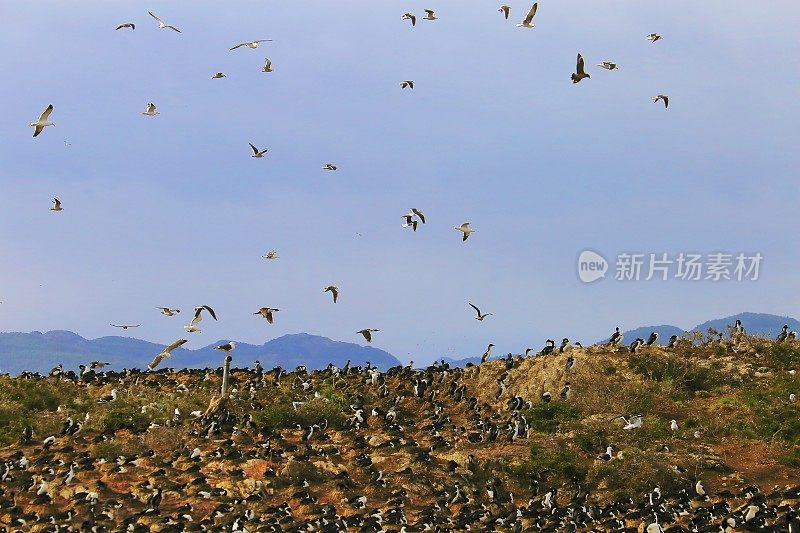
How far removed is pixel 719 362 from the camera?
35625 millimetres

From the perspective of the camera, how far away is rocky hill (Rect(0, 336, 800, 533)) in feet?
84.3

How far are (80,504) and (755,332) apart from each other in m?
26.8

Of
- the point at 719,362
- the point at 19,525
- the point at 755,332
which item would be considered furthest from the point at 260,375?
the point at 755,332

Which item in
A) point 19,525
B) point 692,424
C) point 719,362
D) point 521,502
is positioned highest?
point 719,362

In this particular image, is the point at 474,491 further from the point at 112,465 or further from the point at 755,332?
the point at 755,332

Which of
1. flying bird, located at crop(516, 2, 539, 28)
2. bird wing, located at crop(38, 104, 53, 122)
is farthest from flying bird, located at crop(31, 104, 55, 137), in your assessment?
flying bird, located at crop(516, 2, 539, 28)

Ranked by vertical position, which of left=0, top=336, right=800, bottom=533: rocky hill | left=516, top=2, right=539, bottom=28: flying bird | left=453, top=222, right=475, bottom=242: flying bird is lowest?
left=0, top=336, right=800, bottom=533: rocky hill

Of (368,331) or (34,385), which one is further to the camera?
(34,385)

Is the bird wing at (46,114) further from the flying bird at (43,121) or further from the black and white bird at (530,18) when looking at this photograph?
the black and white bird at (530,18)

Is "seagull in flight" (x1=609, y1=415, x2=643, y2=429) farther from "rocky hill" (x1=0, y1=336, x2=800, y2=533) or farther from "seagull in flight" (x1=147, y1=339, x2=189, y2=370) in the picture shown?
"seagull in flight" (x1=147, y1=339, x2=189, y2=370)

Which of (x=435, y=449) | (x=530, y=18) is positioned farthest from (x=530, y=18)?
(x=435, y=449)

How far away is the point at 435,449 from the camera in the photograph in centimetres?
2995

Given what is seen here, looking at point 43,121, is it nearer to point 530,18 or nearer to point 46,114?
point 46,114

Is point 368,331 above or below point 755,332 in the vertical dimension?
below
